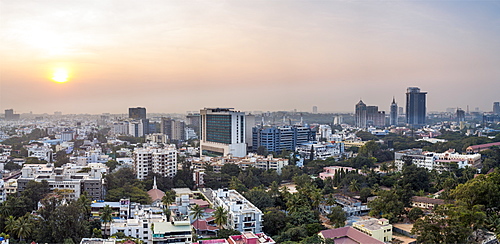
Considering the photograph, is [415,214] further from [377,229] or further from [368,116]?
[368,116]

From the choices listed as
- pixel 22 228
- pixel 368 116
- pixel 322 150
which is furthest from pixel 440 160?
pixel 368 116

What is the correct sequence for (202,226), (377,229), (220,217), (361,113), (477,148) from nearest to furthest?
(377,229), (220,217), (202,226), (477,148), (361,113)

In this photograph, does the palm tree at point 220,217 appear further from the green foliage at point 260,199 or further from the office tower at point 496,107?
the office tower at point 496,107

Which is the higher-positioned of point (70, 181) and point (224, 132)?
point (224, 132)

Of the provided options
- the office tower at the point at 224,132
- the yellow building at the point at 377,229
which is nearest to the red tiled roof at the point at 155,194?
the yellow building at the point at 377,229

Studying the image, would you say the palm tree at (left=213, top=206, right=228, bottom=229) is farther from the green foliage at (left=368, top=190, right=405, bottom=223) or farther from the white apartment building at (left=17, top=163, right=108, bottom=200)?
the white apartment building at (left=17, top=163, right=108, bottom=200)

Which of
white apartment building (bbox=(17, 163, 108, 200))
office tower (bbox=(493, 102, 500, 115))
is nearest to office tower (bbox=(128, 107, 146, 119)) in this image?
white apartment building (bbox=(17, 163, 108, 200))

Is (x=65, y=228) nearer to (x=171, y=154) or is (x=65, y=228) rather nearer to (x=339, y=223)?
(x=339, y=223)
